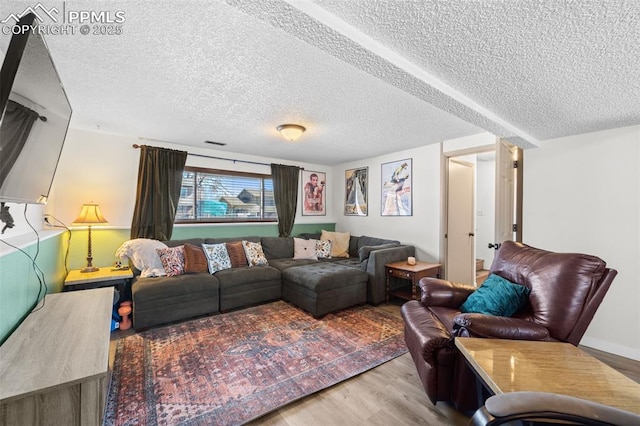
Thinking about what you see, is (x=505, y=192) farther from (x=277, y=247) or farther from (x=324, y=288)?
(x=277, y=247)

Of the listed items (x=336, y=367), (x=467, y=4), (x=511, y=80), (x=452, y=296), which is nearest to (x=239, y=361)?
(x=336, y=367)

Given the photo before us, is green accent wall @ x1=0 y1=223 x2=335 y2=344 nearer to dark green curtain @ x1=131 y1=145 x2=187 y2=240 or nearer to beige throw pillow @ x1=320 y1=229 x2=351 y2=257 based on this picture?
dark green curtain @ x1=131 y1=145 x2=187 y2=240

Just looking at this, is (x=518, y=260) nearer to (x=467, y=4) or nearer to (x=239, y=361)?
(x=467, y=4)

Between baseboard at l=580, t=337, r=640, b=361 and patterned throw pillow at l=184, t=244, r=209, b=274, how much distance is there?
431 cm

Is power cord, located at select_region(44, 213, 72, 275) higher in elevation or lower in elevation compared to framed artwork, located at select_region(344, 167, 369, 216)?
lower

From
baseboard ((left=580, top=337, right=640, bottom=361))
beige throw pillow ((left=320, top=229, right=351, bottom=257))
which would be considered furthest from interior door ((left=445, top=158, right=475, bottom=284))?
beige throw pillow ((left=320, top=229, right=351, bottom=257))

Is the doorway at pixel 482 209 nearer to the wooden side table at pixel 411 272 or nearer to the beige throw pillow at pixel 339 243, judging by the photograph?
the wooden side table at pixel 411 272

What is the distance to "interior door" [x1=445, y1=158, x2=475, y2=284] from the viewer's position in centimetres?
393

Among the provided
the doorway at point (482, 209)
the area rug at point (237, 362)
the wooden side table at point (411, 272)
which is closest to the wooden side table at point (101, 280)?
the area rug at point (237, 362)

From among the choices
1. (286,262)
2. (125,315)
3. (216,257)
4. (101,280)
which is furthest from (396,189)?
(101,280)

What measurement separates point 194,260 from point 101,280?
930 millimetres

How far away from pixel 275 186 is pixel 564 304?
413cm

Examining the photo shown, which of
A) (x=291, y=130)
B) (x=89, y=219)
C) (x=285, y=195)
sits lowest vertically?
(x=89, y=219)

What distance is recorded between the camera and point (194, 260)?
11.0 ft
